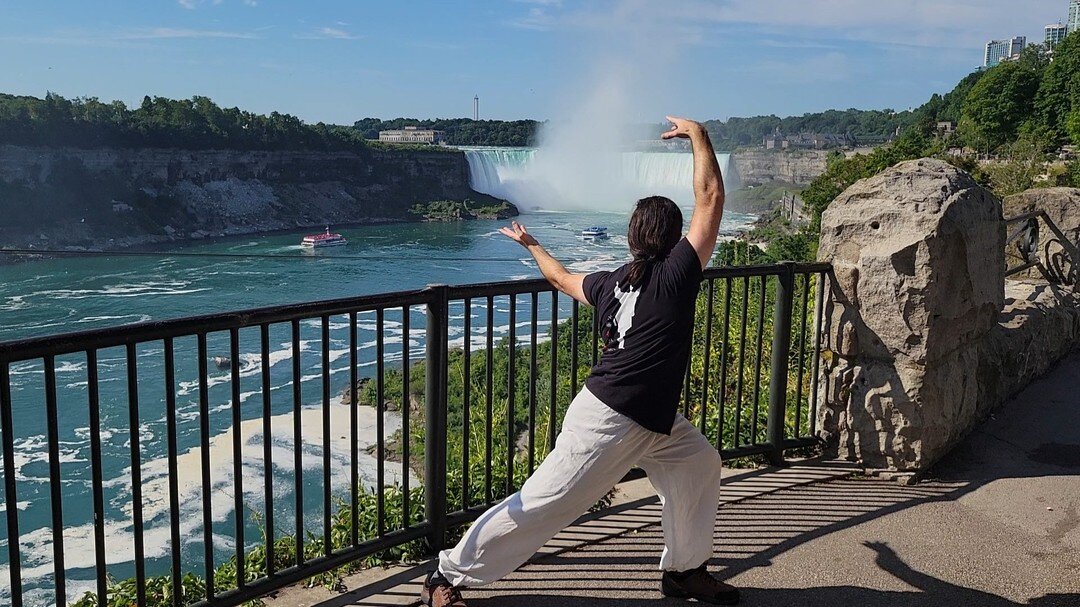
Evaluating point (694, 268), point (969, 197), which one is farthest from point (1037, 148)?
point (694, 268)

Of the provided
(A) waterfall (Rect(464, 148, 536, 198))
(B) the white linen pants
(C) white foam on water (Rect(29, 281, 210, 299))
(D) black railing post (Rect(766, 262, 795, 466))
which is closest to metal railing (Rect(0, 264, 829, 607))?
(D) black railing post (Rect(766, 262, 795, 466))

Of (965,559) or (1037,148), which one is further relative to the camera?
(1037,148)

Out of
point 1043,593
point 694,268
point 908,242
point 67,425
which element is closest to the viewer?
point 694,268

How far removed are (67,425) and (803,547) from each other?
2442 cm

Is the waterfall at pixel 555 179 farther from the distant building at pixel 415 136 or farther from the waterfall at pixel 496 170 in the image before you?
the distant building at pixel 415 136

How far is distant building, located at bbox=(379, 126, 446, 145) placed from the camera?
145825 millimetres

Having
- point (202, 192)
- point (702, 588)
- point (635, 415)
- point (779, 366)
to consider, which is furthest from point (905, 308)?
point (202, 192)

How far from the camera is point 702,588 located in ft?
11.2

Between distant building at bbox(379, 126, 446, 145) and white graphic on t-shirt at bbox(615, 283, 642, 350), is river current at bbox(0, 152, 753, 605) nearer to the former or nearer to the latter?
white graphic on t-shirt at bbox(615, 283, 642, 350)

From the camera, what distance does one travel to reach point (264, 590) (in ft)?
11.1

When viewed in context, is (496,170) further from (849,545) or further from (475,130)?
(849,545)

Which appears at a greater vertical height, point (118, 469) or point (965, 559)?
point (965, 559)

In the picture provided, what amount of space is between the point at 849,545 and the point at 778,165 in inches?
3809

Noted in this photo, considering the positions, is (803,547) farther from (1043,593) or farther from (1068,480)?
(1068,480)
